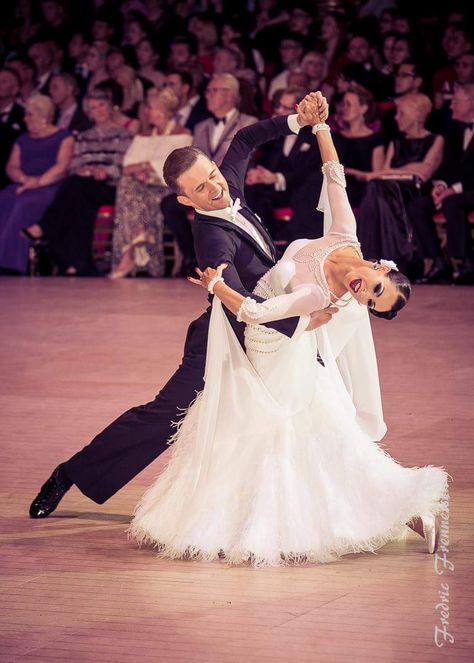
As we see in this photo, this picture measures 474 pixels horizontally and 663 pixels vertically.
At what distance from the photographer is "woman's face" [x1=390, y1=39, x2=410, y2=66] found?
35.6 feet

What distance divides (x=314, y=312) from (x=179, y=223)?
22.0 ft

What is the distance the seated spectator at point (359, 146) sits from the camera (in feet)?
32.4

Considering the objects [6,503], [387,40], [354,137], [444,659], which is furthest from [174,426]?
[387,40]

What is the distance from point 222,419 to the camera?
3926 millimetres

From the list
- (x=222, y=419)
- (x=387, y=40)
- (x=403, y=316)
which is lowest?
(x=403, y=316)

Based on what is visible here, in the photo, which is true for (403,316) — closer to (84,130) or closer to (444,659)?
(84,130)

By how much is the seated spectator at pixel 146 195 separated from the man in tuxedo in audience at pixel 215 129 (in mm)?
185

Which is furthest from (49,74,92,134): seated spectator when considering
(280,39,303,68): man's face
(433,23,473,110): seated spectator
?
(433,23,473,110): seated spectator

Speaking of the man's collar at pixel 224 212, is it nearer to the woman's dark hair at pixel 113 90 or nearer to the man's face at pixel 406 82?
the man's face at pixel 406 82

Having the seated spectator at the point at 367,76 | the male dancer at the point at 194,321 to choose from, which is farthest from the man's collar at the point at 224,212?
the seated spectator at the point at 367,76

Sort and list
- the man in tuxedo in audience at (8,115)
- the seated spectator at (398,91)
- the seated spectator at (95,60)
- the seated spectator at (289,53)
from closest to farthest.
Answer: the seated spectator at (398,91), the man in tuxedo in audience at (8,115), the seated spectator at (289,53), the seated spectator at (95,60)

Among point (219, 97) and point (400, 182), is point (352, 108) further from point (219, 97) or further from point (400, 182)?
point (219, 97)

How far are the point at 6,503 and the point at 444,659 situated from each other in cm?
197

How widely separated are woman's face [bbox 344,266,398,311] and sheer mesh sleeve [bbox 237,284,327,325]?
112 mm
